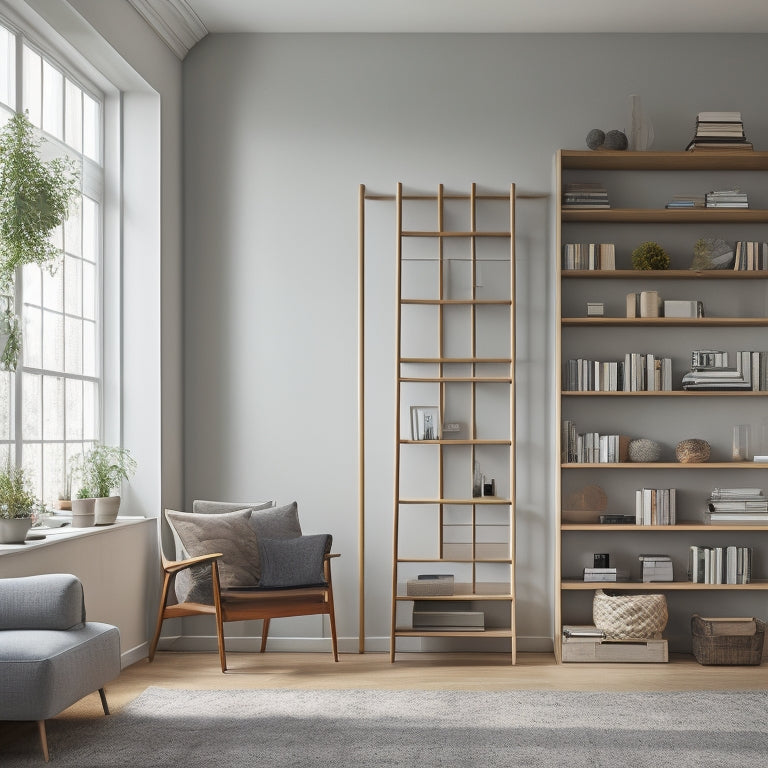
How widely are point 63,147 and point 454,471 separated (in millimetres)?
2825

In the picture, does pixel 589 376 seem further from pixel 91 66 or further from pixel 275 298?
pixel 91 66

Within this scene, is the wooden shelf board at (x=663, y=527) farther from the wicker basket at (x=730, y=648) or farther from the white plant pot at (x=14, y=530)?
the white plant pot at (x=14, y=530)

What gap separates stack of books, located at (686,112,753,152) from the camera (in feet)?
17.3

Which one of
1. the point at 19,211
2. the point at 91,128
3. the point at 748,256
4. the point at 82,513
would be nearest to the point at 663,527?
the point at 748,256

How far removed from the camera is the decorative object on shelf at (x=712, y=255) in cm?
537

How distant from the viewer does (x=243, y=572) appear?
495cm

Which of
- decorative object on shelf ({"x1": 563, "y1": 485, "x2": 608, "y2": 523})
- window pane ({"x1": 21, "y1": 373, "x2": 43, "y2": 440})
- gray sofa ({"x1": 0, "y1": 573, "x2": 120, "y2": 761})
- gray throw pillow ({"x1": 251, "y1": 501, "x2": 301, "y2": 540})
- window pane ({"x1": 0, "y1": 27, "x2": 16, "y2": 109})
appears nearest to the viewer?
gray sofa ({"x1": 0, "y1": 573, "x2": 120, "y2": 761})

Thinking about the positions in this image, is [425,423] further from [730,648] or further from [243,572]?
[730,648]

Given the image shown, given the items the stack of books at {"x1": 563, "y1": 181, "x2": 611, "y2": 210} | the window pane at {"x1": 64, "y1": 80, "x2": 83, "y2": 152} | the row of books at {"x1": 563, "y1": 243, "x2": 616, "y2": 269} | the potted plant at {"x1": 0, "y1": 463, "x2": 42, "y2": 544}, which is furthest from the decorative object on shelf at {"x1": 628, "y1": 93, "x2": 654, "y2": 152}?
the potted plant at {"x1": 0, "y1": 463, "x2": 42, "y2": 544}

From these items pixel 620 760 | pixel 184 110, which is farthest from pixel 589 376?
pixel 184 110

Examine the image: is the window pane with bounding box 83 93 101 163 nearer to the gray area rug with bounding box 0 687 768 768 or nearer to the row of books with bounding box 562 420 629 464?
the gray area rug with bounding box 0 687 768 768

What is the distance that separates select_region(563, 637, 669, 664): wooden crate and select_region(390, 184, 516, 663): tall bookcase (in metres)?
0.43

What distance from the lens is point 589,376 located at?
17.6 feet

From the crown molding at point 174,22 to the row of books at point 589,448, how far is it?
10.4 ft
